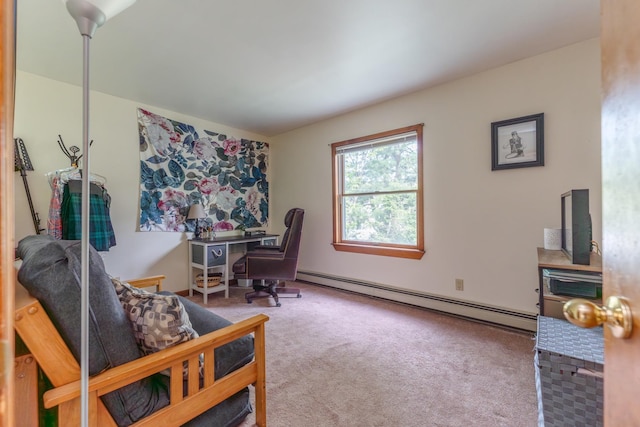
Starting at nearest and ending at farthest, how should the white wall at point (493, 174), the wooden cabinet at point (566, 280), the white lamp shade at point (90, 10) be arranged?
the white lamp shade at point (90, 10)
the wooden cabinet at point (566, 280)
the white wall at point (493, 174)

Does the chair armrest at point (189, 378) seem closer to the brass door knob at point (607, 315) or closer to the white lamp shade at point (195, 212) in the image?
the brass door knob at point (607, 315)

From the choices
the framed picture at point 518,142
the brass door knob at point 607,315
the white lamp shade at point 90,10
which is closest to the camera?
the brass door knob at point 607,315

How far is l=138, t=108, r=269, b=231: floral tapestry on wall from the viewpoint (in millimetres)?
3105

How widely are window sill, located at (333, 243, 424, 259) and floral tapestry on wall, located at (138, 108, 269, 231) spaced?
158 cm

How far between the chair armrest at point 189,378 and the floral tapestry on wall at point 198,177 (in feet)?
8.40

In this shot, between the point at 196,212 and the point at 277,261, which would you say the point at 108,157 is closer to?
the point at 196,212

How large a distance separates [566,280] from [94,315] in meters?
2.07

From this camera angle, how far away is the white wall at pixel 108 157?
2.37m

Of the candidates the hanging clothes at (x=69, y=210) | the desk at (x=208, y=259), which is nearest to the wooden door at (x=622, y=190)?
the hanging clothes at (x=69, y=210)

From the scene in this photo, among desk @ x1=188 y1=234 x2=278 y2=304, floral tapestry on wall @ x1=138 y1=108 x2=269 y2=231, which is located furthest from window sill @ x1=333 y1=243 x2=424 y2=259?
floral tapestry on wall @ x1=138 y1=108 x2=269 y2=231

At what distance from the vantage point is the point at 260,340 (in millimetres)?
1265

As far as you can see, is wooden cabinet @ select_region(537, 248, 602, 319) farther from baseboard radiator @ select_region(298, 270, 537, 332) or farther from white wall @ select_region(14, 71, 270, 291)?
white wall @ select_region(14, 71, 270, 291)

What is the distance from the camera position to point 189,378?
1.03m

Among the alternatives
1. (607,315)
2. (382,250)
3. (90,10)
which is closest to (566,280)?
(607,315)
